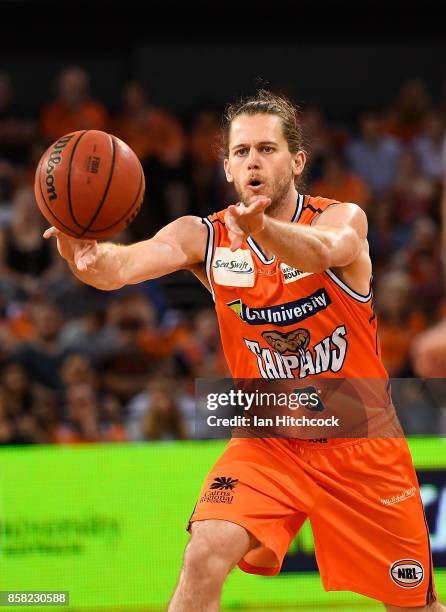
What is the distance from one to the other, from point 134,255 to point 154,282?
5942 millimetres

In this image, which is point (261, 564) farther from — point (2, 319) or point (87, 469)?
point (2, 319)

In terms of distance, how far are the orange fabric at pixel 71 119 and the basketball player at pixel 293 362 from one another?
24.1 feet

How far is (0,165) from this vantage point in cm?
1104

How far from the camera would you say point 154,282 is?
1019 cm

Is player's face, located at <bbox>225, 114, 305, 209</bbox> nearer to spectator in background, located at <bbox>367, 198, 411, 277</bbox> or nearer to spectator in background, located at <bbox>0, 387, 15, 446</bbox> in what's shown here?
spectator in background, located at <bbox>0, 387, 15, 446</bbox>

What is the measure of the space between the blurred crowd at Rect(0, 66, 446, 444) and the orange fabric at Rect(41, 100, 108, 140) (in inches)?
0.6

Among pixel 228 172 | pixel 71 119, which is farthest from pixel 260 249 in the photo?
pixel 71 119

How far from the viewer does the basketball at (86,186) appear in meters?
3.94

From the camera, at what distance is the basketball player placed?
4.03 metres

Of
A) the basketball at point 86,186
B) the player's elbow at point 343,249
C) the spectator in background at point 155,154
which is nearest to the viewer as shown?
the player's elbow at point 343,249

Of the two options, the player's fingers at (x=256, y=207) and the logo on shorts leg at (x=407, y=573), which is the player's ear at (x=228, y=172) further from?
the logo on shorts leg at (x=407, y=573)

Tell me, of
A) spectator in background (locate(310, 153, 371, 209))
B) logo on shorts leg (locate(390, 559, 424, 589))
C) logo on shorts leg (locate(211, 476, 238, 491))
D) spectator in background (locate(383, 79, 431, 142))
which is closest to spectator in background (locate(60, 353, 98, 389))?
spectator in background (locate(310, 153, 371, 209))

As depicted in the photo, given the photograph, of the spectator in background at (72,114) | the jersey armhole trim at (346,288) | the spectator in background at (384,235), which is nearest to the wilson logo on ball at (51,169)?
the jersey armhole trim at (346,288)

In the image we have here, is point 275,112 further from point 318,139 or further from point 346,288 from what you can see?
point 318,139
